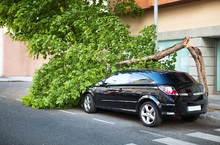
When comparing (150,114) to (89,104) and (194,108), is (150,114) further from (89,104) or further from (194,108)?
(89,104)

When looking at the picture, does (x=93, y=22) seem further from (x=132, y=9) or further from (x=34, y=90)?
(x=132, y=9)

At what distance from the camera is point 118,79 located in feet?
32.1

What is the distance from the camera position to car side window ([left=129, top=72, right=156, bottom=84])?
8.73 metres

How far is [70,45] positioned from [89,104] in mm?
2814

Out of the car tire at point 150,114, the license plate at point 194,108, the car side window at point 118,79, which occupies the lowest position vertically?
the car tire at point 150,114

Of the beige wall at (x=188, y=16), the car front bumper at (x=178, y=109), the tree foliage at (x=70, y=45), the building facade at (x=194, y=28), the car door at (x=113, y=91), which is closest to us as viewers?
the car front bumper at (x=178, y=109)

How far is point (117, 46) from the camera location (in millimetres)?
11969

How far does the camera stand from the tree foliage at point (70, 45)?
1132cm

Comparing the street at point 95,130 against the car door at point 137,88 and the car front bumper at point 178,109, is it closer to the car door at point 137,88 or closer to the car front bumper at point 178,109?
the car front bumper at point 178,109

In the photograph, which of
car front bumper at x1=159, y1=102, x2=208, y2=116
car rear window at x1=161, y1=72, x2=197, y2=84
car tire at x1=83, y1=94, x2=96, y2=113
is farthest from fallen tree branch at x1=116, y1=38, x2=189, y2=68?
car front bumper at x1=159, y1=102, x2=208, y2=116

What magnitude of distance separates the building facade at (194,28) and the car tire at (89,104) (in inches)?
253

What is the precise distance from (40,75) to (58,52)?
3.83 ft

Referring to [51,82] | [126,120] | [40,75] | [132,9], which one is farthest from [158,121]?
[132,9]

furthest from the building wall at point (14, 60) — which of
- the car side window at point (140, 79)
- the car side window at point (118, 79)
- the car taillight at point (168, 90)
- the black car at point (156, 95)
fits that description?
the car taillight at point (168, 90)
